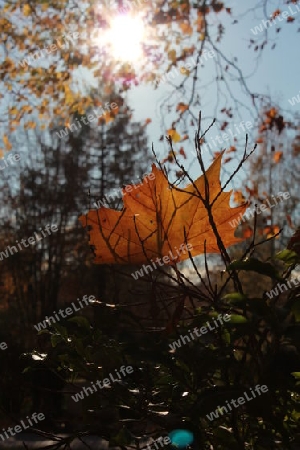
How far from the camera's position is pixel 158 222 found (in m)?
0.91

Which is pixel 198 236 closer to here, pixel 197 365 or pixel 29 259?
pixel 197 365

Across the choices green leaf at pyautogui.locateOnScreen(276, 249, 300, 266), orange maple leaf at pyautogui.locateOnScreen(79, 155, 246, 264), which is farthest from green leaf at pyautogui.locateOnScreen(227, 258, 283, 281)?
orange maple leaf at pyautogui.locateOnScreen(79, 155, 246, 264)

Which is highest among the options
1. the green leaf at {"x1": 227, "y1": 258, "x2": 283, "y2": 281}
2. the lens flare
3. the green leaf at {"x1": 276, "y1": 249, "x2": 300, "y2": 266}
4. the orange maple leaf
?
the orange maple leaf

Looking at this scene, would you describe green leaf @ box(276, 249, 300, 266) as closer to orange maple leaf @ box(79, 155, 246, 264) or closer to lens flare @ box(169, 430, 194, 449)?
orange maple leaf @ box(79, 155, 246, 264)

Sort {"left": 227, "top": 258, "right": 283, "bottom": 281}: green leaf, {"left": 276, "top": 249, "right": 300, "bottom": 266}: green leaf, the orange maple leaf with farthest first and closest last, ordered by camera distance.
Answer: the orange maple leaf
{"left": 276, "top": 249, "right": 300, "bottom": 266}: green leaf
{"left": 227, "top": 258, "right": 283, "bottom": 281}: green leaf

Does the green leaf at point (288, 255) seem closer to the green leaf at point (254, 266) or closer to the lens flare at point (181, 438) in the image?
the green leaf at point (254, 266)

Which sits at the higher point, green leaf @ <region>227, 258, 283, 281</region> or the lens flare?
green leaf @ <region>227, 258, 283, 281</region>

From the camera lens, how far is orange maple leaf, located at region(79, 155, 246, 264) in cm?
90

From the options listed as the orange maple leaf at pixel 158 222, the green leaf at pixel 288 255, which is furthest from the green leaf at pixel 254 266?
the orange maple leaf at pixel 158 222

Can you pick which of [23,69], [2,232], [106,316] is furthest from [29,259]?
[106,316]

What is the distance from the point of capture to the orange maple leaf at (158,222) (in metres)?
0.90

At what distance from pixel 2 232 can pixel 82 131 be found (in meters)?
5.71

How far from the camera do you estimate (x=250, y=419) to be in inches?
36.9

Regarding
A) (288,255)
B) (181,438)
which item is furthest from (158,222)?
(181,438)
